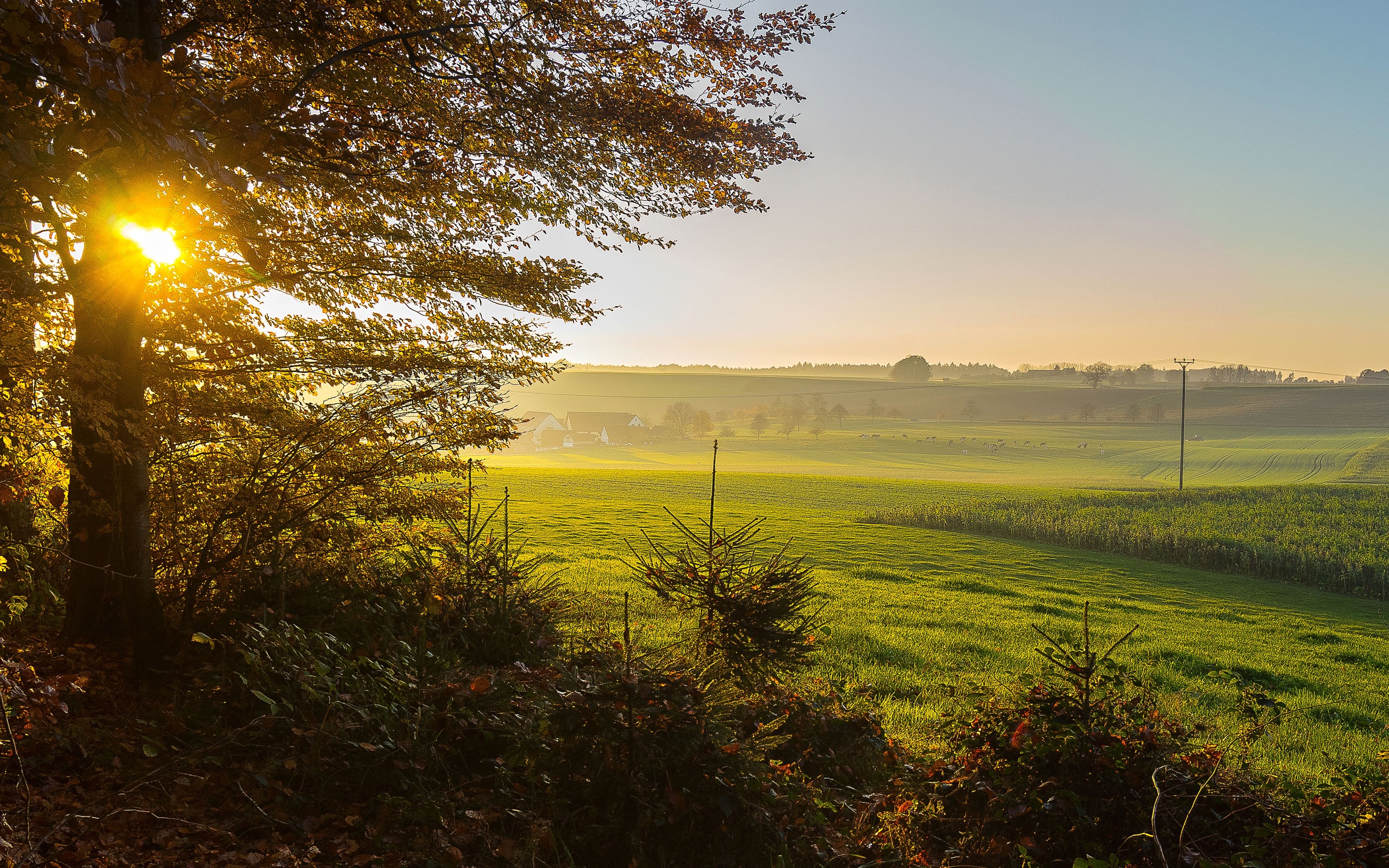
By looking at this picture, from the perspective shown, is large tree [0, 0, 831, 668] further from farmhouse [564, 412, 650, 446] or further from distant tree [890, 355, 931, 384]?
distant tree [890, 355, 931, 384]

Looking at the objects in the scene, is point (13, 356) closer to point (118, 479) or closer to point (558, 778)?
point (118, 479)

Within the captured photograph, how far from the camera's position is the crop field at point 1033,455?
67.3m

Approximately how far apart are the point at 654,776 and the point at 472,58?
6.20m

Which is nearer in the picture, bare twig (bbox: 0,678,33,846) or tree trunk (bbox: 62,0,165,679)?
bare twig (bbox: 0,678,33,846)

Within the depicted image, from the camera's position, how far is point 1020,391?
484ft

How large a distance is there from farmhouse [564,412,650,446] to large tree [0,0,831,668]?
320 ft

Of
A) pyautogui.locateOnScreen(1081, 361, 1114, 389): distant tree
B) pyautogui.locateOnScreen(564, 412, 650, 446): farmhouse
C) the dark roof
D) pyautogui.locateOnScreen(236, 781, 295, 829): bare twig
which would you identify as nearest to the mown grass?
pyautogui.locateOnScreen(236, 781, 295, 829): bare twig

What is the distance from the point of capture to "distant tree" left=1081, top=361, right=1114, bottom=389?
150m

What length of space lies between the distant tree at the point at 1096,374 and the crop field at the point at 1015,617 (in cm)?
14039

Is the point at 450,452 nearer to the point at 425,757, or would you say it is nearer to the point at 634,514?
the point at 425,757

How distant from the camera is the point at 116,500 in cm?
571

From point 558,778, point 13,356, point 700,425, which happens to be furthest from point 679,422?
point 558,778

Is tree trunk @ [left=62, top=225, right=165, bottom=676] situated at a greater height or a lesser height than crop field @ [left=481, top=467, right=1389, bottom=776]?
greater

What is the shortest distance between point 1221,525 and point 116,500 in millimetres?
35930
